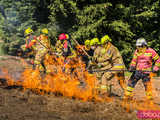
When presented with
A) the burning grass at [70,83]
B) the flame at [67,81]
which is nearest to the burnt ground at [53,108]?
the burning grass at [70,83]

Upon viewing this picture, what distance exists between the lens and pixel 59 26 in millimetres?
14719

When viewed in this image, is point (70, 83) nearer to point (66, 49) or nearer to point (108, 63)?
point (66, 49)

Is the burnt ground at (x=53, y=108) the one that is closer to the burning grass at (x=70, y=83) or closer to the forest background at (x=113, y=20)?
the burning grass at (x=70, y=83)

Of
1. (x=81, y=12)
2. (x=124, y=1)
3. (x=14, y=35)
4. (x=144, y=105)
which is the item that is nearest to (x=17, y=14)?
(x=14, y=35)

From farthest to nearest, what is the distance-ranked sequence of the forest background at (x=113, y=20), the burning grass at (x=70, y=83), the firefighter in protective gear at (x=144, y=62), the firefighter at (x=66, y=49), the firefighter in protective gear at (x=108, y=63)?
1. the forest background at (x=113, y=20)
2. the firefighter at (x=66, y=49)
3. the firefighter in protective gear at (x=108, y=63)
4. the burning grass at (x=70, y=83)
5. the firefighter in protective gear at (x=144, y=62)

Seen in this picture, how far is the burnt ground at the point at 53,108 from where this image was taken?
4.89 metres

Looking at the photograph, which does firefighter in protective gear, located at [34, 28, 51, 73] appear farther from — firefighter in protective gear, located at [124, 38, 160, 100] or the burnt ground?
firefighter in protective gear, located at [124, 38, 160, 100]

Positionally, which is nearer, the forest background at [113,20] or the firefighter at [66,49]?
the firefighter at [66,49]

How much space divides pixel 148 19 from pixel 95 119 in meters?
8.85

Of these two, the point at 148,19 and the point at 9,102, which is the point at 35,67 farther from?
the point at 148,19

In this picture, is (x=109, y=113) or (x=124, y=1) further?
(x=124, y=1)

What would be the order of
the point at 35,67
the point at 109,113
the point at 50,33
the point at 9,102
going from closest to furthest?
the point at 109,113 → the point at 9,102 → the point at 35,67 → the point at 50,33

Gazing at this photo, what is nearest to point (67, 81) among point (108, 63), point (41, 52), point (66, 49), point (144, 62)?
point (66, 49)

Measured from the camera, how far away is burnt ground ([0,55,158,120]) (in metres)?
4.89
